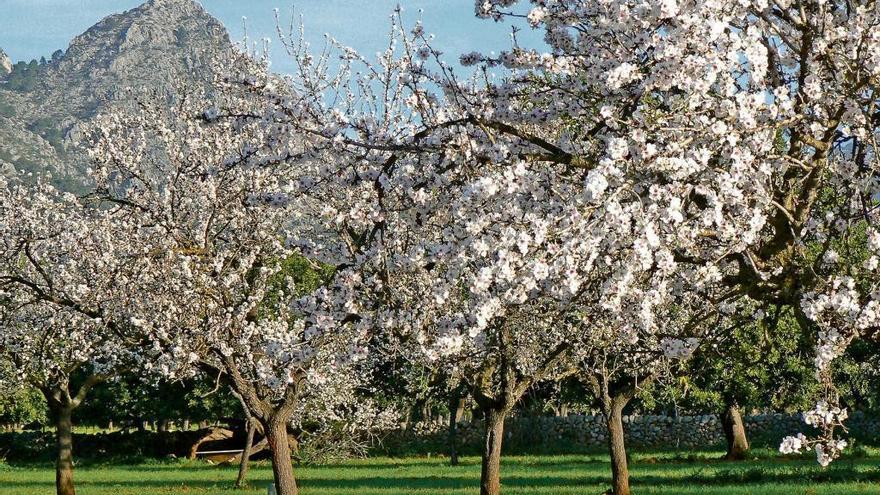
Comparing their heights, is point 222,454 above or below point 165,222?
below

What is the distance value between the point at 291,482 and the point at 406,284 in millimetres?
6012

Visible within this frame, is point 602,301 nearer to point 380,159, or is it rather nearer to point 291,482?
point 380,159

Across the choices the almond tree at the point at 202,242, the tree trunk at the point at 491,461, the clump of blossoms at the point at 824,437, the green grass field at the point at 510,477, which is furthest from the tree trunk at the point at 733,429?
the clump of blossoms at the point at 824,437

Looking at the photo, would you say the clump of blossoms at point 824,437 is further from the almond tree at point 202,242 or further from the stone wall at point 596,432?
the stone wall at point 596,432

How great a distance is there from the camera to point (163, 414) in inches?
2053

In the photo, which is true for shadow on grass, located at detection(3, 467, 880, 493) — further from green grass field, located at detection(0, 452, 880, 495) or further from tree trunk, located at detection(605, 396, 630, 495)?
tree trunk, located at detection(605, 396, 630, 495)

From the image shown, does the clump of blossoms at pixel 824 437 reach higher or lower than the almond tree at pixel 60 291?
lower

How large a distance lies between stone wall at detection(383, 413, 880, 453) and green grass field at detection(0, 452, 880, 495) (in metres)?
6.26

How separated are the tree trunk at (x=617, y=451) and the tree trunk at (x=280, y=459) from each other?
8.93 meters

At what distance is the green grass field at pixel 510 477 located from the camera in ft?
80.6

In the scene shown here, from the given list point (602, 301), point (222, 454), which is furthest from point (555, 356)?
point (222, 454)

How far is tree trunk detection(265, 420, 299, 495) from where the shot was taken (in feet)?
54.3

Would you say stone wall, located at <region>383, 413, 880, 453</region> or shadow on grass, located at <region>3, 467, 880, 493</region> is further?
stone wall, located at <region>383, 413, 880, 453</region>

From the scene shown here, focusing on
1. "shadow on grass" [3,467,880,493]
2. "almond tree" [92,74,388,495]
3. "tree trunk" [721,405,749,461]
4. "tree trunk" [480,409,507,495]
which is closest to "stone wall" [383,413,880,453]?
"tree trunk" [721,405,749,461]
